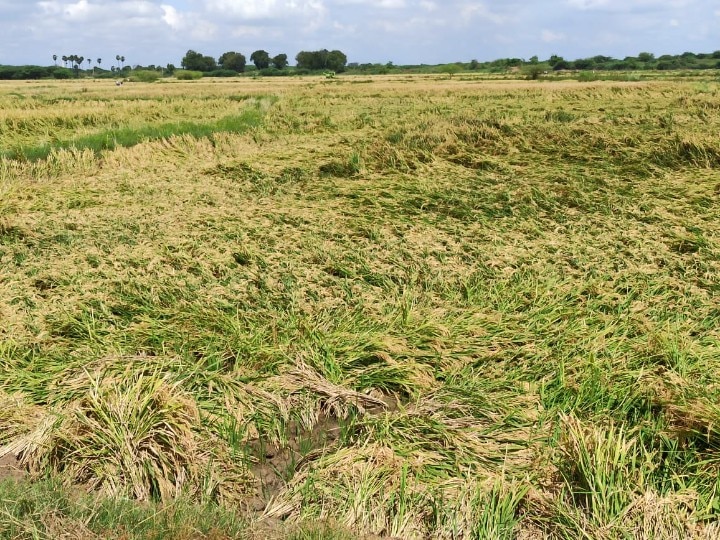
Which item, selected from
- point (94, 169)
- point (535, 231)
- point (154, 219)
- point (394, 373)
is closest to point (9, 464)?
point (394, 373)

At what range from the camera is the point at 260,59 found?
3969 inches

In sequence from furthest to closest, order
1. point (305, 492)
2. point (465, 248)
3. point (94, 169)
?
point (94, 169) < point (465, 248) < point (305, 492)

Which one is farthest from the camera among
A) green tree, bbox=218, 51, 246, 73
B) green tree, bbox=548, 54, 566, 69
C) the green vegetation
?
green tree, bbox=218, 51, 246, 73

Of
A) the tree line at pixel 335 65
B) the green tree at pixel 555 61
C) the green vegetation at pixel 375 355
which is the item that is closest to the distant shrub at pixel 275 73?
the tree line at pixel 335 65

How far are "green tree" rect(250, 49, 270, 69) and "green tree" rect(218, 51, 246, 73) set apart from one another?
564cm

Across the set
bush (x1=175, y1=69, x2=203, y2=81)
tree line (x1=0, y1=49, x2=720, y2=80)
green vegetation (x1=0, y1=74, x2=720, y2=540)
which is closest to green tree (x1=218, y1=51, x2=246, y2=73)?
tree line (x1=0, y1=49, x2=720, y2=80)

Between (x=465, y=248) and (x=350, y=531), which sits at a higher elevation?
(x=465, y=248)

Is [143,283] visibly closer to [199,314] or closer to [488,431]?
[199,314]

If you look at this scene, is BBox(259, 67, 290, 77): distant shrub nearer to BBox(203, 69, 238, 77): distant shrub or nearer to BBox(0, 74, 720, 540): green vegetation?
BBox(203, 69, 238, 77): distant shrub

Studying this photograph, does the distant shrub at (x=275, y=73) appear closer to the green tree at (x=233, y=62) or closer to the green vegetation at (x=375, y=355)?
the green tree at (x=233, y=62)

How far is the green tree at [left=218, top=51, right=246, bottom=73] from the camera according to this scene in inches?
3698

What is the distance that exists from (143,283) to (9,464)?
1785 mm

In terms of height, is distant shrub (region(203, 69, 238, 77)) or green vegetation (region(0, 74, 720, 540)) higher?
distant shrub (region(203, 69, 238, 77))

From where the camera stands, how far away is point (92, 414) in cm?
280
